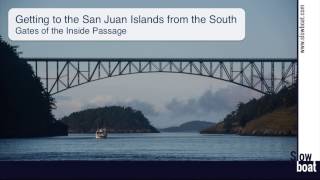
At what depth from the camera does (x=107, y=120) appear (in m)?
9.30

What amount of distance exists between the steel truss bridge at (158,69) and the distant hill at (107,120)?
0.26m

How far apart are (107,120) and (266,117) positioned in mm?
1363

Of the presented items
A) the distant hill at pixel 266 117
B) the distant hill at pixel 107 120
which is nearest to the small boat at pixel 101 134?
the distant hill at pixel 107 120

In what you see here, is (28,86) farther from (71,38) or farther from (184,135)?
(184,135)

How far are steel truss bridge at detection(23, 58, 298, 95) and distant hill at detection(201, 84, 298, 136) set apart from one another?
9 centimetres

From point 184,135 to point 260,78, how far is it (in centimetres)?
81

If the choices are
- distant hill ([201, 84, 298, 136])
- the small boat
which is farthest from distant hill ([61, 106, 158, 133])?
distant hill ([201, 84, 298, 136])

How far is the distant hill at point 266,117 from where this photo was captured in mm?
8922

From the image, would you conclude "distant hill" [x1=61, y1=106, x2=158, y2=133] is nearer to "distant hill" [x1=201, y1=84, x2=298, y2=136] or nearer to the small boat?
the small boat

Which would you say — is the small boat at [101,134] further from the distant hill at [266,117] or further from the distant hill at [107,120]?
the distant hill at [266,117]

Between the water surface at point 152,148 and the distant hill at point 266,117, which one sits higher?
the distant hill at point 266,117

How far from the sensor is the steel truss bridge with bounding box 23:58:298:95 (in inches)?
357

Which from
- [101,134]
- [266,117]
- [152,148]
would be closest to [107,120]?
[101,134]

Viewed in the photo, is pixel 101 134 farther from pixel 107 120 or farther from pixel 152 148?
pixel 152 148
